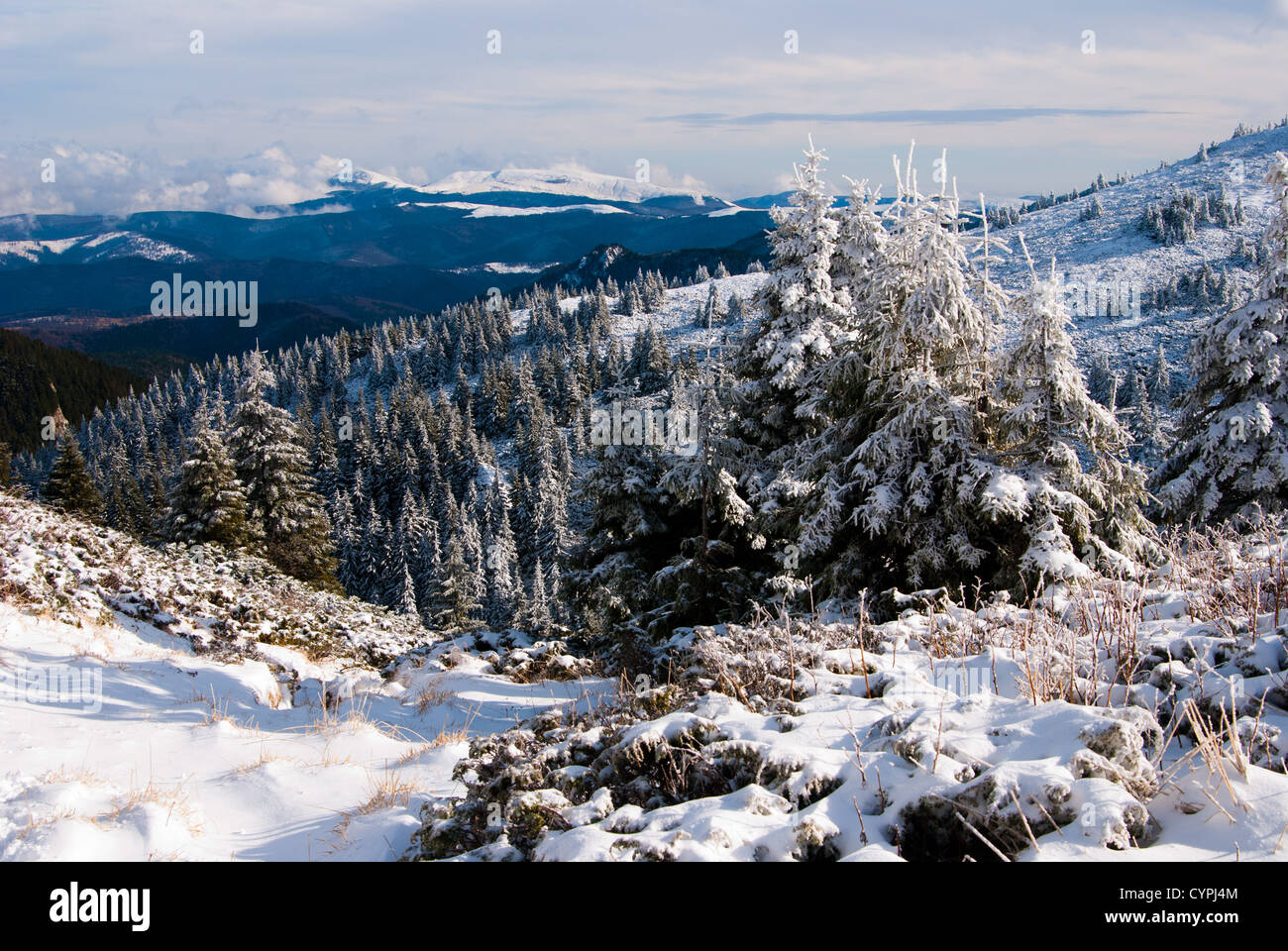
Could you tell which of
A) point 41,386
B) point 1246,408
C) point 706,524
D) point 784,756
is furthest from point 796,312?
point 41,386

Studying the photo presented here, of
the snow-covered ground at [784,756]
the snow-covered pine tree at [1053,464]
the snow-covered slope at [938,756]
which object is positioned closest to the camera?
the snow-covered slope at [938,756]

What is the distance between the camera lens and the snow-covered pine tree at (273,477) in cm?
3103

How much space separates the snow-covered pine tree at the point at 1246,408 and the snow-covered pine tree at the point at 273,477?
3161 cm

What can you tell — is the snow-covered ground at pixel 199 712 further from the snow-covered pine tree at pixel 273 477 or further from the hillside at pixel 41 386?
the hillside at pixel 41 386

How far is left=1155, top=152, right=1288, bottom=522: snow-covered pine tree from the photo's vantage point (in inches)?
569

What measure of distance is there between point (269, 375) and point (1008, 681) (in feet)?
115

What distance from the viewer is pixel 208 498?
28.5 meters

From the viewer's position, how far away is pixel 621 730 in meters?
4.61

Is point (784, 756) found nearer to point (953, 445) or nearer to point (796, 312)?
point (953, 445)

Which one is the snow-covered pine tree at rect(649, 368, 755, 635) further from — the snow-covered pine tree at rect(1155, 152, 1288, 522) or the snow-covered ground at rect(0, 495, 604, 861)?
the snow-covered pine tree at rect(1155, 152, 1288, 522)

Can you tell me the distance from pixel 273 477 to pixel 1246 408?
116ft

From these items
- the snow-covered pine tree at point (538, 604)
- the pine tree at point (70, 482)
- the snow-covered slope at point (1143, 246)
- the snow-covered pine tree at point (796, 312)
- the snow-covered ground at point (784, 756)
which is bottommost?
the snow-covered pine tree at point (538, 604)

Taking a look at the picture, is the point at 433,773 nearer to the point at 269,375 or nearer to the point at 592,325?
the point at 269,375

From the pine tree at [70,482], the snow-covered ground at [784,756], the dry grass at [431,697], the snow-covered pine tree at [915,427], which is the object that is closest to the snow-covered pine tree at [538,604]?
the pine tree at [70,482]
